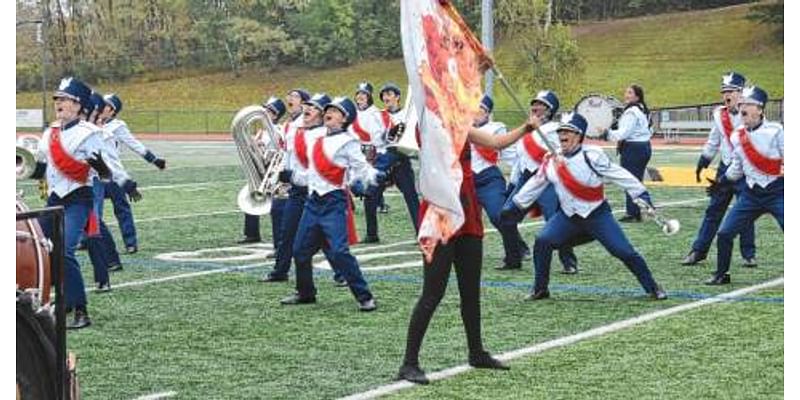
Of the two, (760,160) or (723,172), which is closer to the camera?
(760,160)

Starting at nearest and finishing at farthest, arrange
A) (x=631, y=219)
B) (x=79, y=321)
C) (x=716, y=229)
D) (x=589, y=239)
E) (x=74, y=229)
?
(x=79, y=321) < (x=74, y=229) < (x=589, y=239) < (x=716, y=229) < (x=631, y=219)

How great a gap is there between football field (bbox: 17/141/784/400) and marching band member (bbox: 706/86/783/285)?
341 millimetres

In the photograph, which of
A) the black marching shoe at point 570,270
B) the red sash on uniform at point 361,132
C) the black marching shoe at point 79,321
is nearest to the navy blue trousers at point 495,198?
the black marching shoe at point 570,270

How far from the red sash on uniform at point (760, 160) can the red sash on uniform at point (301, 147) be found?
3.47m

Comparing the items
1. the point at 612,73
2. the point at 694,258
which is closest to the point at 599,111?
the point at 694,258

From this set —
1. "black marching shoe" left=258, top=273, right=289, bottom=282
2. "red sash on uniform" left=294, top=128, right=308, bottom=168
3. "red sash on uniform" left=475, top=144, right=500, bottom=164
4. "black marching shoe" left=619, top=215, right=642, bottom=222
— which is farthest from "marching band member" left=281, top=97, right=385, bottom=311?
"black marching shoe" left=619, top=215, right=642, bottom=222

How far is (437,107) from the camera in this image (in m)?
6.56

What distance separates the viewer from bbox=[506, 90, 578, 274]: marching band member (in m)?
11.3

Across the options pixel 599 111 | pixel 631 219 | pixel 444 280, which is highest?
pixel 599 111

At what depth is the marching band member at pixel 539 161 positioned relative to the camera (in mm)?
11344

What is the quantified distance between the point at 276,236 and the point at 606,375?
607cm

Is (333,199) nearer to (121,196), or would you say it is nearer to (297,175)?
(297,175)

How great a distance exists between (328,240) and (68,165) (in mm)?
1941

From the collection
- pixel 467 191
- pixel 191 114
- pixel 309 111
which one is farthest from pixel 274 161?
pixel 191 114
